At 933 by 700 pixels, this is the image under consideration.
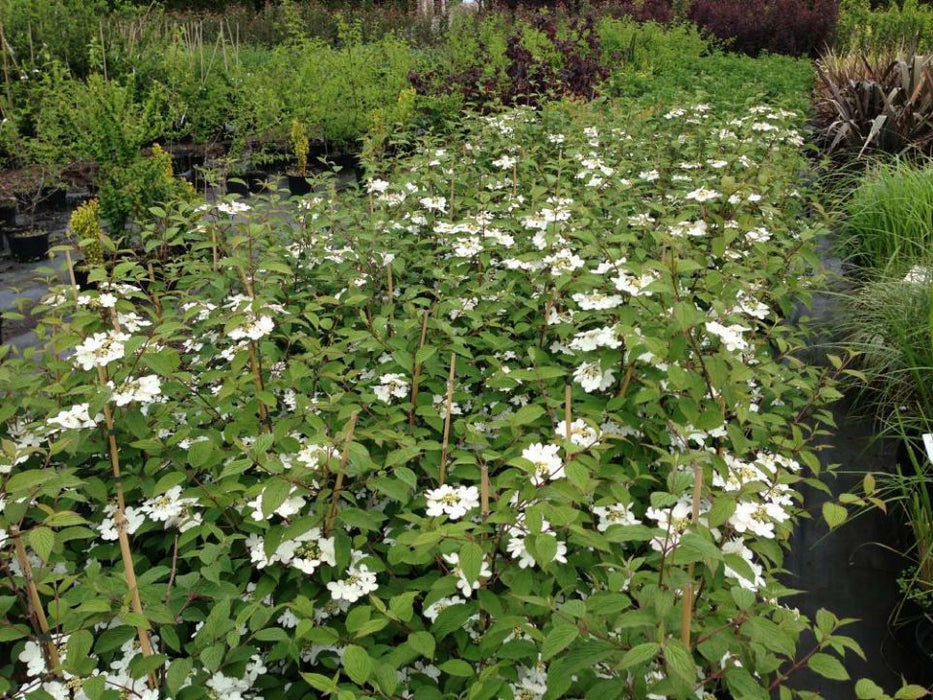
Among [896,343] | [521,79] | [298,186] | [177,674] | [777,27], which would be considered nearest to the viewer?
[177,674]

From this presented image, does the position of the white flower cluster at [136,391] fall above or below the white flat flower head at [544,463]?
above

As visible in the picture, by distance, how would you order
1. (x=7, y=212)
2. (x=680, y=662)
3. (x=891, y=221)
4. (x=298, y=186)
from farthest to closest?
(x=298, y=186) < (x=7, y=212) < (x=891, y=221) < (x=680, y=662)

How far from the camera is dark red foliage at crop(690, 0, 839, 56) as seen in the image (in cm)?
1277

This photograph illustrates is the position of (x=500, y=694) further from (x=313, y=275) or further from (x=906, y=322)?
(x=906, y=322)

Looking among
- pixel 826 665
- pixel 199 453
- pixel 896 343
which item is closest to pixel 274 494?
pixel 199 453

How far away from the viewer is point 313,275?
2281mm

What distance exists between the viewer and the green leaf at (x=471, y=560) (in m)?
1.05

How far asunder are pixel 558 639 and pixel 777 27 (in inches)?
563

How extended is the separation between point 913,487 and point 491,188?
182cm

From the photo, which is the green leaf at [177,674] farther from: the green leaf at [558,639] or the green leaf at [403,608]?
the green leaf at [558,639]

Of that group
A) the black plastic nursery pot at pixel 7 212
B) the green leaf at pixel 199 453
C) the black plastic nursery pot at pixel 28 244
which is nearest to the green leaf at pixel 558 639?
the green leaf at pixel 199 453

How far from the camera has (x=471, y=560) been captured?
1071mm

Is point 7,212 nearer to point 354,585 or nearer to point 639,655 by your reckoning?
point 354,585

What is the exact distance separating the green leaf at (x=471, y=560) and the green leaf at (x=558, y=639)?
13 cm
